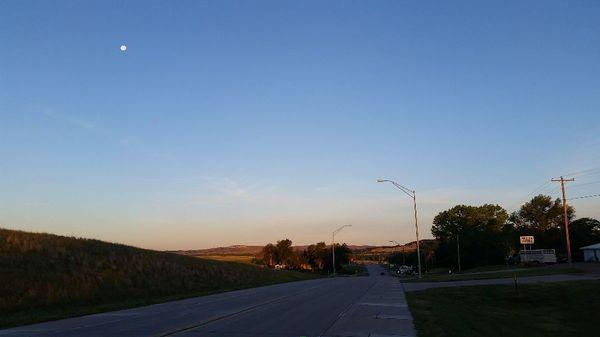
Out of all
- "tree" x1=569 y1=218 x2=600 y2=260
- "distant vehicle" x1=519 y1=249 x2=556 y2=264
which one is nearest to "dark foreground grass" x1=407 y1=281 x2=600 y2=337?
"distant vehicle" x1=519 y1=249 x2=556 y2=264

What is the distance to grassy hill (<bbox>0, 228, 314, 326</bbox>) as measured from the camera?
1099 inches

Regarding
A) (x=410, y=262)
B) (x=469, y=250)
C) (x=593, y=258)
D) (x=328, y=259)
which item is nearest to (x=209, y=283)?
(x=593, y=258)

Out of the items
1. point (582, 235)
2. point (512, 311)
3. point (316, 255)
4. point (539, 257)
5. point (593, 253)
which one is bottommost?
point (512, 311)

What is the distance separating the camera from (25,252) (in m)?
38.2

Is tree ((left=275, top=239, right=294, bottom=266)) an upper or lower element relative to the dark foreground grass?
upper

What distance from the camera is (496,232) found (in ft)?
408

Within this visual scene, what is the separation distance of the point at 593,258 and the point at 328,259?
75.0 m

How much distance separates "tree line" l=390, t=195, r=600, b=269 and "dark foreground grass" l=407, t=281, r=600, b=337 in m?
69.5

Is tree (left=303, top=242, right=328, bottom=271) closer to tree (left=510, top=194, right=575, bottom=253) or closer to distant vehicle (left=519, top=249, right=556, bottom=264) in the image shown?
tree (left=510, top=194, right=575, bottom=253)

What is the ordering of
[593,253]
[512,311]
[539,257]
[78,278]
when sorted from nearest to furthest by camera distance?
1. [512,311]
2. [78,278]
3. [539,257]
4. [593,253]

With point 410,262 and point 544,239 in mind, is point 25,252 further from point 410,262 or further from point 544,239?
point 410,262

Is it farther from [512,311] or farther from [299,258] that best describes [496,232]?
[512,311]

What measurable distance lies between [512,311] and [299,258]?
117482mm

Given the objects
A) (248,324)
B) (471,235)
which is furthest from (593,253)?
(248,324)
